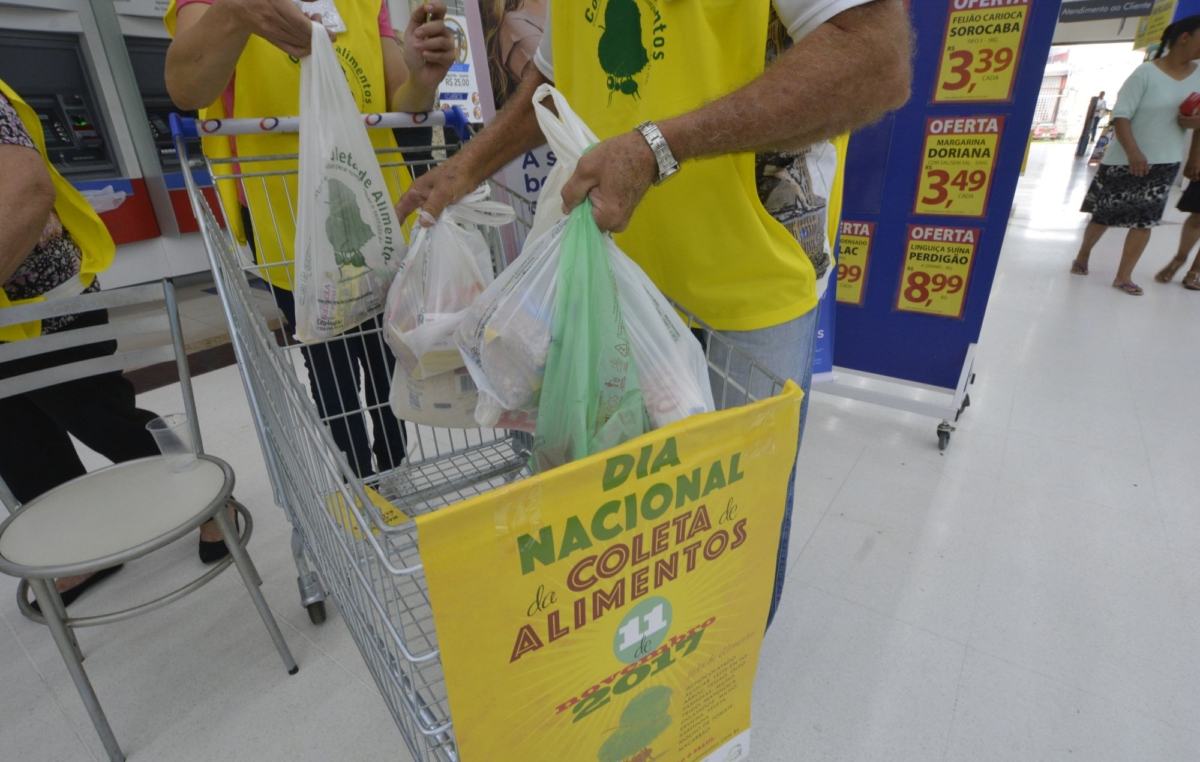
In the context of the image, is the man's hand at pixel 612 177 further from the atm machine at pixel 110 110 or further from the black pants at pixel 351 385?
the atm machine at pixel 110 110

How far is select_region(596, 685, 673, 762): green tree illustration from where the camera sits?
0.78 meters

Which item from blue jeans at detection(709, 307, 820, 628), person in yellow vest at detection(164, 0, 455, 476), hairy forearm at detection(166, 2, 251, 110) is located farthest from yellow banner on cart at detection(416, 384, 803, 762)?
hairy forearm at detection(166, 2, 251, 110)

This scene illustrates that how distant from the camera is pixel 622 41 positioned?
86cm

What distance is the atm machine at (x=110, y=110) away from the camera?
3947mm

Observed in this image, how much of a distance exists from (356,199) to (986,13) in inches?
82.2

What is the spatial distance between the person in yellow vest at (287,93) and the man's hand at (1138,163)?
4639mm

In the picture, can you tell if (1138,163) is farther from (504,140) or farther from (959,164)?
(504,140)

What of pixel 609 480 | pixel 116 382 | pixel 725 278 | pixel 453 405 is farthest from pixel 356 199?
pixel 116 382

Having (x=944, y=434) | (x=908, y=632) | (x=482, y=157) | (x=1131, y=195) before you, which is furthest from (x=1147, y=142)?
(x=482, y=157)

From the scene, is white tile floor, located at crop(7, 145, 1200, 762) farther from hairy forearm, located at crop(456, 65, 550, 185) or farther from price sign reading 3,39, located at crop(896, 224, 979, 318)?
hairy forearm, located at crop(456, 65, 550, 185)

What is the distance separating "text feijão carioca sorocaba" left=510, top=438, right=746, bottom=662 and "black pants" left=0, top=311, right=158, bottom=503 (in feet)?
5.52

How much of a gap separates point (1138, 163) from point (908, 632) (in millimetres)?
4144

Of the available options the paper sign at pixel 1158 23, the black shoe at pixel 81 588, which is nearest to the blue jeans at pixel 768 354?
the black shoe at pixel 81 588

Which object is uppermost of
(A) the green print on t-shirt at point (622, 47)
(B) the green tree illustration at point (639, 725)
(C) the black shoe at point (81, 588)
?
(A) the green print on t-shirt at point (622, 47)
